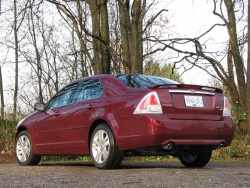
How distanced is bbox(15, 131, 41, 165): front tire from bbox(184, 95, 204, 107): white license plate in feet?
11.8

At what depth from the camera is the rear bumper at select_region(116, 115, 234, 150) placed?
280 inches

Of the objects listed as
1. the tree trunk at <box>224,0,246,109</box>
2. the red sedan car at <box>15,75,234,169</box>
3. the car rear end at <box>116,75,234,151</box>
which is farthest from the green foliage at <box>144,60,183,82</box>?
the car rear end at <box>116,75,234,151</box>

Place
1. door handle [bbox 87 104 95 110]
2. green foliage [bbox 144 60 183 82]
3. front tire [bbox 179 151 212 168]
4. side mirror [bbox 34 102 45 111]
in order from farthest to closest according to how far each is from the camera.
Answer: green foliage [bbox 144 60 183 82], side mirror [bbox 34 102 45 111], front tire [bbox 179 151 212 168], door handle [bbox 87 104 95 110]

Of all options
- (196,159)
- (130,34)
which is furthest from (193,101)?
(130,34)

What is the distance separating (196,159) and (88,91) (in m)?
2.18

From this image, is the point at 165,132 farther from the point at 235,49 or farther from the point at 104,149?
the point at 235,49

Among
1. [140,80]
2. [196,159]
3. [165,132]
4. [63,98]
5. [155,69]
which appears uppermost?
[155,69]

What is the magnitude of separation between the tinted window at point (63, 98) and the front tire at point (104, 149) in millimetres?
1310

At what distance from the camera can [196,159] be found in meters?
8.61

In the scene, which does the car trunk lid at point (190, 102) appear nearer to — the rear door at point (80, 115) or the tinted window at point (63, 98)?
the rear door at point (80, 115)

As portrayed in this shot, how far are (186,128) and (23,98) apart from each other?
26697mm

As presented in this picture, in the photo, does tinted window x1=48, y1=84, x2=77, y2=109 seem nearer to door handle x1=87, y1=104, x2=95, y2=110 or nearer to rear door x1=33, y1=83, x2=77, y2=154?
rear door x1=33, y1=83, x2=77, y2=154

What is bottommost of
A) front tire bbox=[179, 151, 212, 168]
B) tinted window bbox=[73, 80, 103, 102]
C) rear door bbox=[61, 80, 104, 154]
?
front tire bbox=[179, 151, 212, 168]

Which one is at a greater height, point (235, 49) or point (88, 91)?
point (235, 49)
